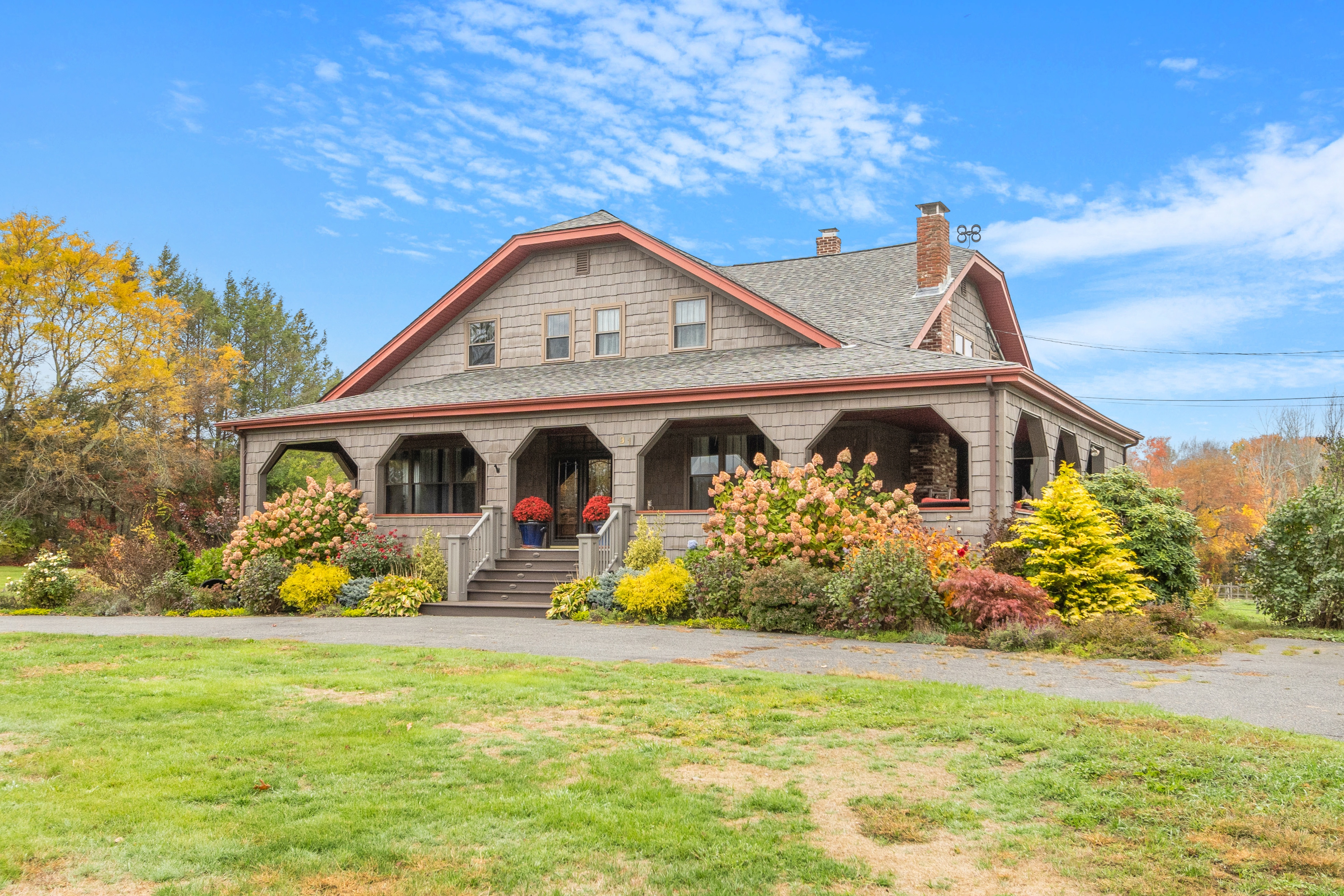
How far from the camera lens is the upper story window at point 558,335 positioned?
21.6 meters

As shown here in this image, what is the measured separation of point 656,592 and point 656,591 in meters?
0.01

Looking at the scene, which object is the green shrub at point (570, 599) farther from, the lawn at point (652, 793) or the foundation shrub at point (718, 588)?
the lawn at point (652, 793)

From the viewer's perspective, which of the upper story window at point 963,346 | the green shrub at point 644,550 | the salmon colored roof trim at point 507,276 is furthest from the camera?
the upper story window at point 963,346

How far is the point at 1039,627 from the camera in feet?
38.2

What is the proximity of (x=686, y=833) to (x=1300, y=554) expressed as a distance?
46.3 feet

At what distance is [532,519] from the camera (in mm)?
19094

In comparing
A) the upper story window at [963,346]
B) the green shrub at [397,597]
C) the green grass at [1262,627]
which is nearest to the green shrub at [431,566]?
the green shrub at [397,597]

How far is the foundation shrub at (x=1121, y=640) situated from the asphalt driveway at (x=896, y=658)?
0.28m

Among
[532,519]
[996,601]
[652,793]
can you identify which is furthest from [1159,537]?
[652,793]

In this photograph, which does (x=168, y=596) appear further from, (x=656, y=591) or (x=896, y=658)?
(x=896, y=658)

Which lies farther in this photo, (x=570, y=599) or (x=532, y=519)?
(x=532, y=519)

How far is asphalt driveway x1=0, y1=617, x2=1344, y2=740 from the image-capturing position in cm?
812

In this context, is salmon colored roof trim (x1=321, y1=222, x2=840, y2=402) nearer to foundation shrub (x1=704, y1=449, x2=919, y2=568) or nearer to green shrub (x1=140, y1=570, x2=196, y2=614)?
foundation shrub (x1=704, y1=449, x2=919, y2=568)

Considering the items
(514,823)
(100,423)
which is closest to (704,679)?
(514,823)
